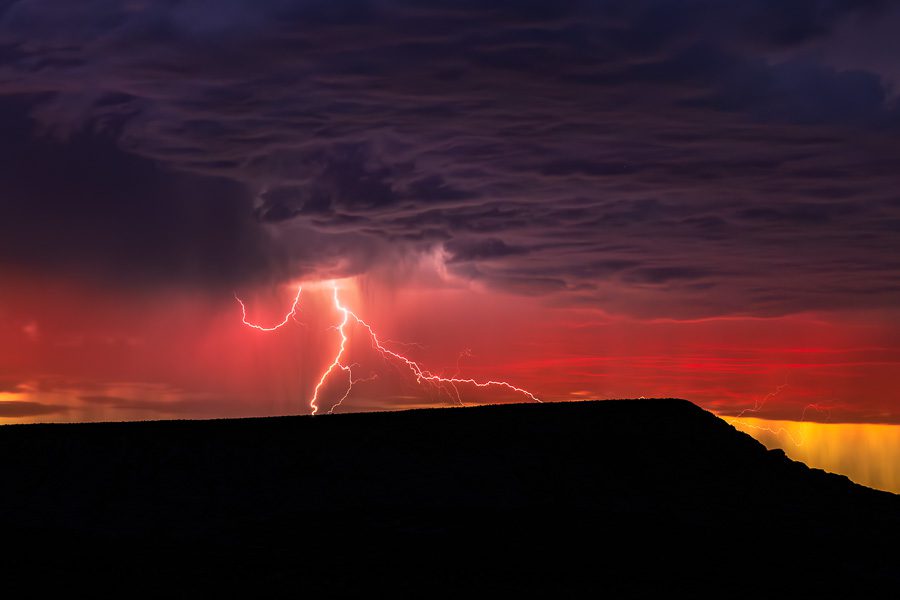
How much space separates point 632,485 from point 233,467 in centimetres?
672

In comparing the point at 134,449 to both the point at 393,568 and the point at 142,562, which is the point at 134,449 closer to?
the point at 142,562

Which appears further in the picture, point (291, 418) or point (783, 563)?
point (291, 418)

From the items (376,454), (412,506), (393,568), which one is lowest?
(393,568)

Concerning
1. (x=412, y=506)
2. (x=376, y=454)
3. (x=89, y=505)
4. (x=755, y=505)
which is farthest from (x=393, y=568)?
(x=755, y=505)

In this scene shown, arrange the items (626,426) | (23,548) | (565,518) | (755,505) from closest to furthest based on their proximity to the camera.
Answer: (23,548) < (565,518) < (755,505) < (626,426)

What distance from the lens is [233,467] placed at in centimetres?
1753

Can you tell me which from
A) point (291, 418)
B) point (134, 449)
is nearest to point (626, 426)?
point (291, 418)

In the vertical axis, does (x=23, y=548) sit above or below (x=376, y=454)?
below

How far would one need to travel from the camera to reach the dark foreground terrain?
13.6m

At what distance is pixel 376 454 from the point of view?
59.2ft

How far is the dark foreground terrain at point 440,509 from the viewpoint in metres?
13.6

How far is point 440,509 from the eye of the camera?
16047 mm

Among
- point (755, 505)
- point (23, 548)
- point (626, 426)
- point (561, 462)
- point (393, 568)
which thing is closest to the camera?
point (393, 568)

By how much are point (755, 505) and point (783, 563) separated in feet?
8.14
